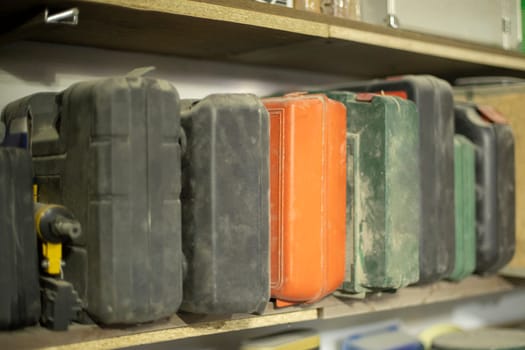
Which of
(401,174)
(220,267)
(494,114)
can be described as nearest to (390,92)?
(401,174)

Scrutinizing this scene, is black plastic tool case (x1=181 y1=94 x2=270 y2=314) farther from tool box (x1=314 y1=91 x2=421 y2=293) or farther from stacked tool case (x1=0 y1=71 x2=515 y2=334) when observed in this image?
tool box (x1=314 y1=91 x2=421 y2=293)

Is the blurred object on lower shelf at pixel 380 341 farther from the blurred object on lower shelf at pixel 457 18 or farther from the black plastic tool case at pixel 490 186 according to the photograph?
the blurred object on lower shelf at pixel 457 18

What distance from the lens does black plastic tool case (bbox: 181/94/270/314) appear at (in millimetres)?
1021

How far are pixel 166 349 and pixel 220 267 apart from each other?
0.47 metres

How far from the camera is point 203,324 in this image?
1.08m

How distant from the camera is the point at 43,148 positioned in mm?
1068

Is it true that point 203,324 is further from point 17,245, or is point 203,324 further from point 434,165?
point 434,165

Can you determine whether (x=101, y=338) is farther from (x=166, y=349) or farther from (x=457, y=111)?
(x=457, y=111)

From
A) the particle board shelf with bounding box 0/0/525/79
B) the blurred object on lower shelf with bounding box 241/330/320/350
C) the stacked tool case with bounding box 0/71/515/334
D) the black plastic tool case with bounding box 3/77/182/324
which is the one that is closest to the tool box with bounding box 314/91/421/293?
the stacked tool case with bounding box 0/71/515/334

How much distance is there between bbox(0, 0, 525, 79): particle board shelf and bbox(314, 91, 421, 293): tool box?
0.12 meters

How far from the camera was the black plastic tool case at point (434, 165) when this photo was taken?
133 centimetres

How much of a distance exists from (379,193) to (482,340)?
2.01 ft

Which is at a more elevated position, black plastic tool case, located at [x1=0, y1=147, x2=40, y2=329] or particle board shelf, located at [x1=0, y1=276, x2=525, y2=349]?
black plastic tool case, located at [x1=0, y1=147, x2=40, y2=329]

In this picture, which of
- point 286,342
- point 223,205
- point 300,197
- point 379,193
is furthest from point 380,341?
point 223,205
